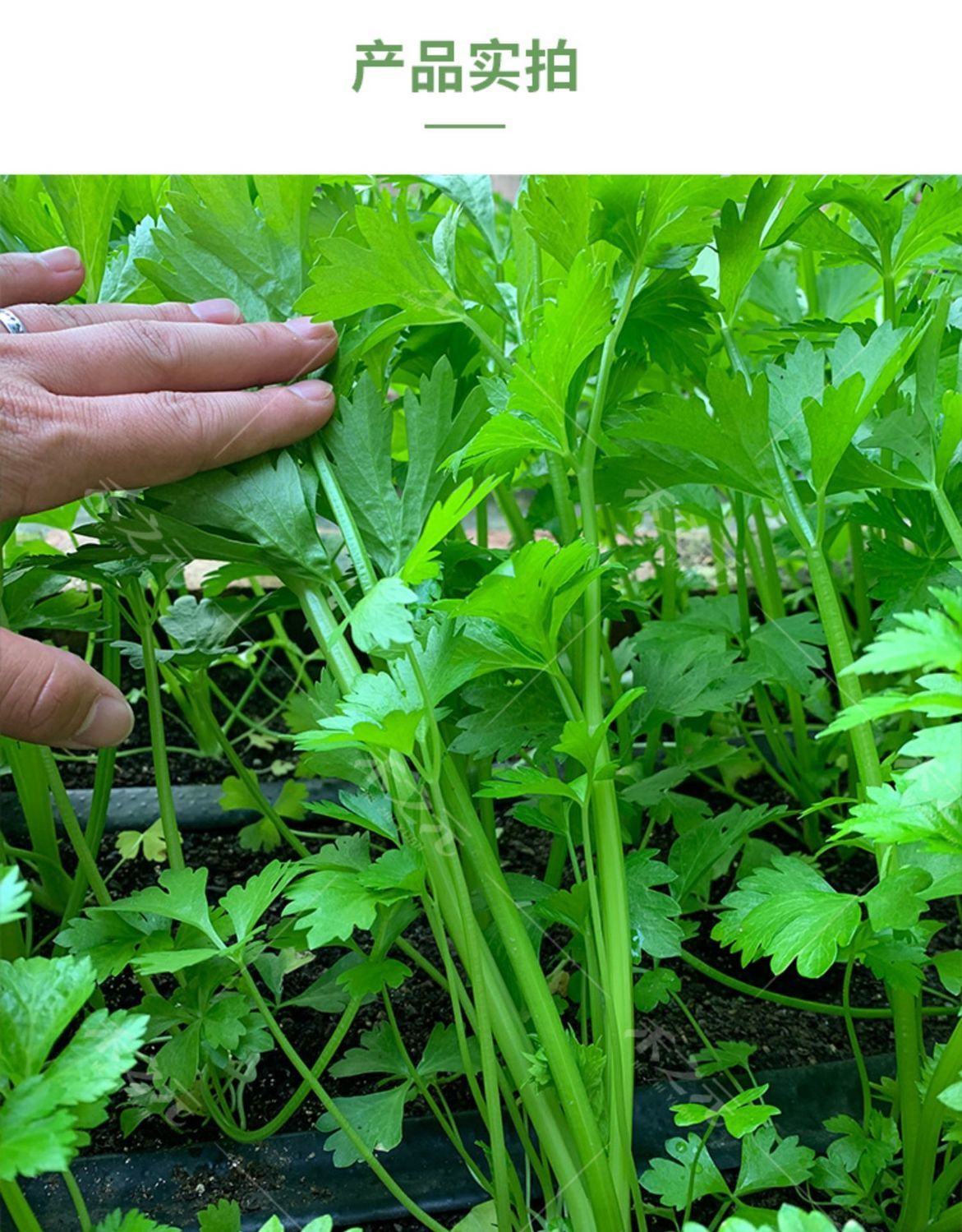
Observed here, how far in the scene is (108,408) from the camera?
20.9 inches

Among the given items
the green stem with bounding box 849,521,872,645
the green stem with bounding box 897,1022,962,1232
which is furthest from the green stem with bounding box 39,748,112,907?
the green stem with bounding box 849,521,872,645

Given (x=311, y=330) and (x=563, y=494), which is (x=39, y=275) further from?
(x=563, y=494)

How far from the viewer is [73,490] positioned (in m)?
0.54

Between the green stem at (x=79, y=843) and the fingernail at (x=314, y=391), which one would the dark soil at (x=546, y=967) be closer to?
the green stem at (x=79, y=843)

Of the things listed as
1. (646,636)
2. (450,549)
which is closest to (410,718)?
(450,549)

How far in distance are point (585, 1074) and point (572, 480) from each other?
0.41 meters

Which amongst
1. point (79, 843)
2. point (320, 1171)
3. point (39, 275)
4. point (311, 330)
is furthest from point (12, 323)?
point (320, 1171)

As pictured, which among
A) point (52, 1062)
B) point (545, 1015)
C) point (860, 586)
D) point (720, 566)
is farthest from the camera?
point (720, 566)

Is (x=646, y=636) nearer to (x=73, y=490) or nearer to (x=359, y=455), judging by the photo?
(x=359, y=455)

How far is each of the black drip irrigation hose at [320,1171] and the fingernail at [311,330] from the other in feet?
1.56

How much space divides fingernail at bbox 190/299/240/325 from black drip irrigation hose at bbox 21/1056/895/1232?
503 mm

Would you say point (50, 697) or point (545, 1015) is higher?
point (50, 697)

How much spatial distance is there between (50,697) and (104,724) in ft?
0.13
